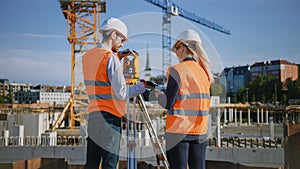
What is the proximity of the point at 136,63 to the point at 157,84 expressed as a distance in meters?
0.29

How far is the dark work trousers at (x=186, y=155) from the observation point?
2.46m

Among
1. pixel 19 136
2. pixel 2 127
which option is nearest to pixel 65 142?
pixel 19 136

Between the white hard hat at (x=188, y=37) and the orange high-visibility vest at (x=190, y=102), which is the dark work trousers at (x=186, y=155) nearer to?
the orange high-visibility vest at (x=190, y=102)

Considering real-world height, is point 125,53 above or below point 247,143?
above

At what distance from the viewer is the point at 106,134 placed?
2.34m

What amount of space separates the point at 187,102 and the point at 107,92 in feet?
2.04

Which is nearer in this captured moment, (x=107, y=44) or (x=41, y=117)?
(x=107, y=44)

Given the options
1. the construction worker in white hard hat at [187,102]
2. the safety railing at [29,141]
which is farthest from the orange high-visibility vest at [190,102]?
the safety railing at [29,141]

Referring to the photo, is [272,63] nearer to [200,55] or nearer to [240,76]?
[240,76]

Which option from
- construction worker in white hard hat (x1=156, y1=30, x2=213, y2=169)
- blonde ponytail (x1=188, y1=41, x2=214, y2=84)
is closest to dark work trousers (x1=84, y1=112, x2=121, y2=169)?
construction worker in white hard hat (x1=156, y1=30, x2=213, y2=169)

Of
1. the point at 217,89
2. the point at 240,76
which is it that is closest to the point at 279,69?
the point at 240,76

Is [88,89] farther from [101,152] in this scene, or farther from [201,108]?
[201,108]

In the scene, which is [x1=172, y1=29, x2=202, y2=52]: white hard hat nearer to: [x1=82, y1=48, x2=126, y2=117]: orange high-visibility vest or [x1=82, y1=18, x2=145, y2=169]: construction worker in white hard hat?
[x1=82, y1=18, x2=145, y2=169]: construction worker in white hard hat

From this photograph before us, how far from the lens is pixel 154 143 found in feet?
9.70
